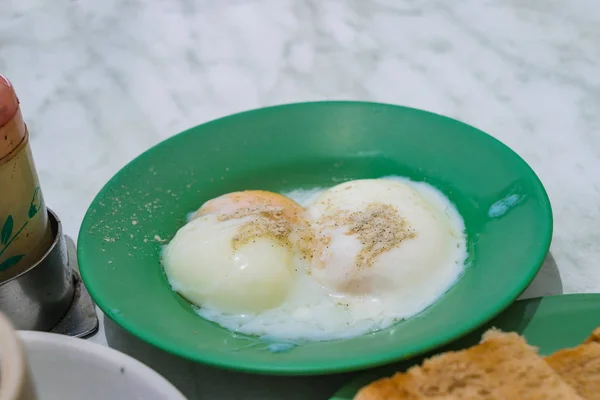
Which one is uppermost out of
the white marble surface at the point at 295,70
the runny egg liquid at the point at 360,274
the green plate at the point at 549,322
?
the green plate at the point at 549,322

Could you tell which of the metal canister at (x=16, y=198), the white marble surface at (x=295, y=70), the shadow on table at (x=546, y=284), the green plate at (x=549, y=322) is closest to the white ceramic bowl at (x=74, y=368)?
the metal canister at (x=16, y=198)

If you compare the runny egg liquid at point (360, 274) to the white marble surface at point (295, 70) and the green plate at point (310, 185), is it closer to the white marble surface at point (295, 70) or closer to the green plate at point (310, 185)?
the green plate at point (310, 185)

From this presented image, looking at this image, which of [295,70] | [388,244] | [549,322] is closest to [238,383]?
[388,244]

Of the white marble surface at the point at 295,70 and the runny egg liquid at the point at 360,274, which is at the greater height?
the runny egg liquid at the point at 360,274

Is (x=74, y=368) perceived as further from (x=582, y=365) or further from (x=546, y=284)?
(x=546, y=284)

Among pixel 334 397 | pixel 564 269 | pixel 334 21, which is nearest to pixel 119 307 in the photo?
pixel 334 397

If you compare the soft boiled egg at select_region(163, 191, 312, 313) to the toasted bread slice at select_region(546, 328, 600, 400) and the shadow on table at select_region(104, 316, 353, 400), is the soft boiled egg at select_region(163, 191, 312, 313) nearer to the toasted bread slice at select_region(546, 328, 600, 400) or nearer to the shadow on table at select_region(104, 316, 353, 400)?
the shadow on table at select_region(104, 316, 353, 400)

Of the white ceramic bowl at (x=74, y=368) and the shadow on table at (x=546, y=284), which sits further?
the shadow on table at (x=546, y=284)
